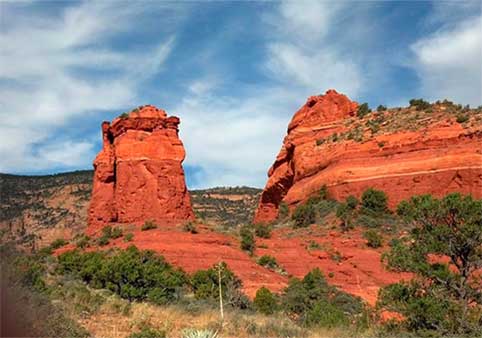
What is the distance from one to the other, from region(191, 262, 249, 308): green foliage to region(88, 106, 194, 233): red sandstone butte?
1522 centimetres

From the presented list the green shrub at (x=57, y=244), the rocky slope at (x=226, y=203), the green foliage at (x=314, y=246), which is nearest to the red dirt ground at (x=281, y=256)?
the green foliage at (x=314, y=246)

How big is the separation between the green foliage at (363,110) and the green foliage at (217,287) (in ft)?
93.9

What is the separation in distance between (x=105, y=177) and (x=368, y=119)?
23513 mm

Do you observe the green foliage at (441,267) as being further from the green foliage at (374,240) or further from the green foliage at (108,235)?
the green foliage at (108,235)

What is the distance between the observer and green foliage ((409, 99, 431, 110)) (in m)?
46.7

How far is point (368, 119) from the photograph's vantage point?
48.1 metres

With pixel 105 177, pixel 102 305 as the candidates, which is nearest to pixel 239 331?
Result: pixel 102 305

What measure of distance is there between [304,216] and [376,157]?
7.32 m

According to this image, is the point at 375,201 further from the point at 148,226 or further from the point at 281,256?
the point at 148,226

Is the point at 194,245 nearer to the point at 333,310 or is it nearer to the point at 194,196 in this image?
the point at 333,310

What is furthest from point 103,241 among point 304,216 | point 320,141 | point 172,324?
point 172,324

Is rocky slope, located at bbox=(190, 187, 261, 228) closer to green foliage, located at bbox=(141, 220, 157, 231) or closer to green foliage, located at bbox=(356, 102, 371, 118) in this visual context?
green foliage, located at bbox=(356, 102, 371, 118)

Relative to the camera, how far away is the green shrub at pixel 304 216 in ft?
132

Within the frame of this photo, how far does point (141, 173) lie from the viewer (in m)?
40.8
